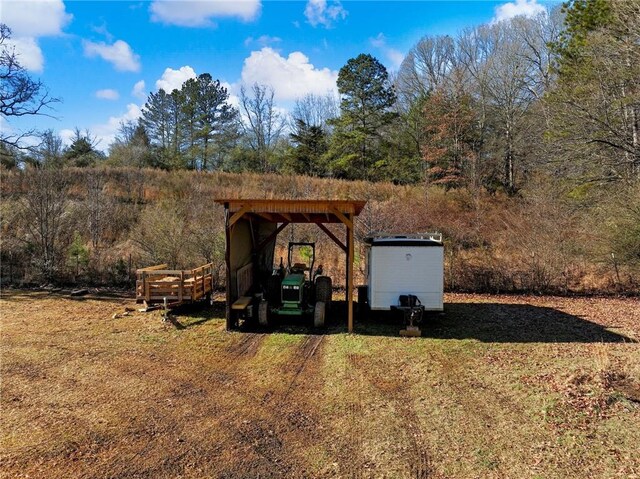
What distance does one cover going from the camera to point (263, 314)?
890cm

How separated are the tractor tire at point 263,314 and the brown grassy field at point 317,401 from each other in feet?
1.25

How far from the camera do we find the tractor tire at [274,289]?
9.76m

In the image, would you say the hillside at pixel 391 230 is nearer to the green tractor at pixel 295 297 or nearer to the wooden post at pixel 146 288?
the wooden post at pixel 146 288

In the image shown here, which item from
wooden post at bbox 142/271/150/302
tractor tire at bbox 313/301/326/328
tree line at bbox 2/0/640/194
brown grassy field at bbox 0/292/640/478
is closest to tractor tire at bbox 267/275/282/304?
brown grassy field at bbox 0/292/640/478

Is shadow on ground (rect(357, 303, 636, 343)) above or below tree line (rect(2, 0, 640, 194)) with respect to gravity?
below

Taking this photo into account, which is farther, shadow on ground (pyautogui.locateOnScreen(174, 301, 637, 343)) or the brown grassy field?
shadow on ground (pyautogui.locateOnScreen(174, 301, 637, 343))

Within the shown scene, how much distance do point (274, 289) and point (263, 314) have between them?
1056 mm

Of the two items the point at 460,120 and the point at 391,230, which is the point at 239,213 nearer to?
the point at 391,230

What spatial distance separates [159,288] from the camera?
10000 mm

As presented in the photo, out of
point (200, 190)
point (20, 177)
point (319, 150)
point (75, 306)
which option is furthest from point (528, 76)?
point (20, 177)

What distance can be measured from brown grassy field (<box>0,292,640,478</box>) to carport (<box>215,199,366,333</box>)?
4.26ft

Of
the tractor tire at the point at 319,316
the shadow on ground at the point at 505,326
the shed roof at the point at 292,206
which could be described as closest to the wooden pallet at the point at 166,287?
the shed roof at the point at 292,206

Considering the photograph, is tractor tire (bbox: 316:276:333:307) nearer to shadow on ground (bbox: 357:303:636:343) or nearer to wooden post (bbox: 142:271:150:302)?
shadow on ground (bbox: 357:303:636:343)

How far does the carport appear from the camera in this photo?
8.35 m
